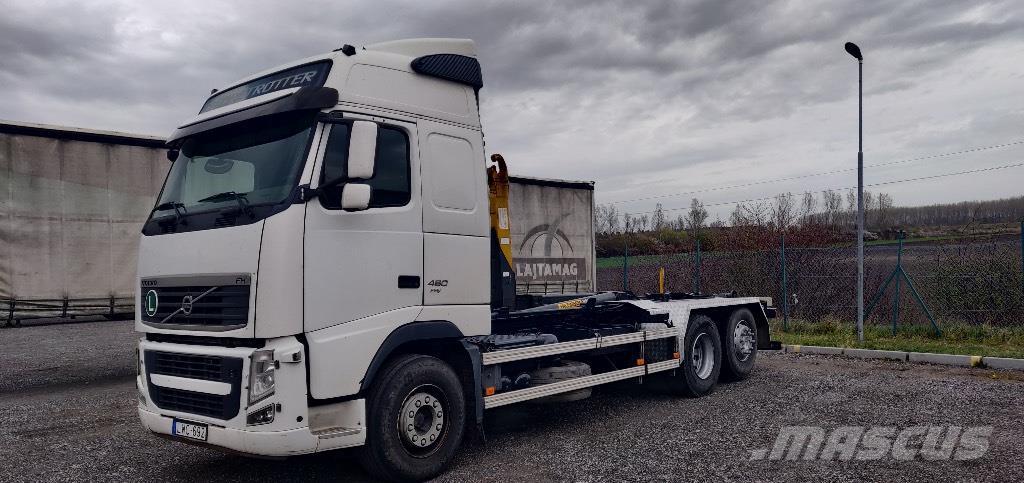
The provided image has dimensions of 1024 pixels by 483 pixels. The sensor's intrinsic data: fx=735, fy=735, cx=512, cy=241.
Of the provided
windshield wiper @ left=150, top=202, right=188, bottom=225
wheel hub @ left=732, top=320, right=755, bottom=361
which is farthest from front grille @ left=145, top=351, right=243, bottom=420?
wheel hub @ left=732, top=320, right=755, bottom=361

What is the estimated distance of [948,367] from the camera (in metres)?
10.6

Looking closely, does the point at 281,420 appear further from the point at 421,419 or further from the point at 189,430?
the point at 421,419

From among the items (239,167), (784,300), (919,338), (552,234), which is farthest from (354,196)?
(784,300)

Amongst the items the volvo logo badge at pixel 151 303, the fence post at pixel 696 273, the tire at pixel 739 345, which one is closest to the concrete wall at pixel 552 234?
the fence post at pixel 696 273

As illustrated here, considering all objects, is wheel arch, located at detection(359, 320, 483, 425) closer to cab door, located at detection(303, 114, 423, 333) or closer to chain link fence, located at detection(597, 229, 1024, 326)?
cab door, located at detection(303, 114, 423, 333)

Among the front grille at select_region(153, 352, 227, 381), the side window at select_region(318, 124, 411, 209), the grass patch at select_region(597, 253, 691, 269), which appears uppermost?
the side window at select_region(318, 124, 411, 209)

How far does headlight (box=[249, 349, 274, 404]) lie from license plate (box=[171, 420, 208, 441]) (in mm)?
533

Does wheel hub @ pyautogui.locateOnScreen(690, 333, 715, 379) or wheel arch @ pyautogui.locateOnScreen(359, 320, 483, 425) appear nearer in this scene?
wheel arch @ pyautogui.locateOnScreen(359, 320, 483, 425)

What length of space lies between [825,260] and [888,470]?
10842mm

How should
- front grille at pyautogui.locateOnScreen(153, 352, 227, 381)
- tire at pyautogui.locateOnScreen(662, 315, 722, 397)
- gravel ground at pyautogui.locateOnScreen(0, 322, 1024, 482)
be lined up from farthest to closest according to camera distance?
tire at pyautogui.locateOnScreen(662, 315, 722, 397) < gravel ground at pyautogui.locateOnScreen(0, 322, 1024, 482) < front grille at pyautogui.locateOnScreen(153, 352, 227, 381)

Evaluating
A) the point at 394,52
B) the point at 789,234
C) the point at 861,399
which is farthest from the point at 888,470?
the point at 789,234

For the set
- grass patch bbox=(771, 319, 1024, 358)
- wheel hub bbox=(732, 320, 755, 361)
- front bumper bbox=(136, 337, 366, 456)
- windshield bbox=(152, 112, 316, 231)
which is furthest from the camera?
grass patch bbox=(771, 319, 1024, 358)

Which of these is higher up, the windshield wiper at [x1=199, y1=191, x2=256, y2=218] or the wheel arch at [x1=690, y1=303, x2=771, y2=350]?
the windshield wiper at [x1=199, y1=191, x2=256, y2=218]

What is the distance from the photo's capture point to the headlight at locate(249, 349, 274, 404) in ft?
15.5
